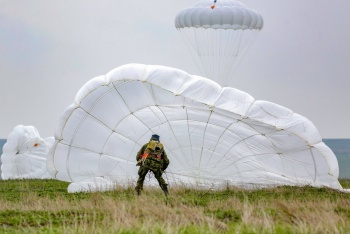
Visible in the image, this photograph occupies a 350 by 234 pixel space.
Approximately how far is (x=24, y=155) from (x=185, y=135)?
20.8 m

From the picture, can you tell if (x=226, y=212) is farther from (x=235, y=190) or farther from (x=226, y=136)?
(x=226, y=136)

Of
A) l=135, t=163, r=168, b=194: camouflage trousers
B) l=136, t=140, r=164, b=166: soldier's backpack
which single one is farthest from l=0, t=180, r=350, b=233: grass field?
l=136, t=140, r=164, b=166: soldier's backpack

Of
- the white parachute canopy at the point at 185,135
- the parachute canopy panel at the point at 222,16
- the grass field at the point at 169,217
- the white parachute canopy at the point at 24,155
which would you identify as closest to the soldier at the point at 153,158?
the grass field at the point at 169,217

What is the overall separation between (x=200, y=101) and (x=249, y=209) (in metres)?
9.62

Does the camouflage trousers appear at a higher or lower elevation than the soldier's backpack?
lower

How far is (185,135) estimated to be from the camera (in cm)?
2761

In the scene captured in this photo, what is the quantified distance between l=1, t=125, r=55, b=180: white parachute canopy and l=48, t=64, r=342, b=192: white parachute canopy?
61.8 feet

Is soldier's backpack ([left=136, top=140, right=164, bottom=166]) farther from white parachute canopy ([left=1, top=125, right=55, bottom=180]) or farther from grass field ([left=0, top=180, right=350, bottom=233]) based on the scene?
white parachute canopy ([left=1, top=125, right=55, bottom=180])

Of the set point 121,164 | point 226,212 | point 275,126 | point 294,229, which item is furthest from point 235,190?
point 294,229

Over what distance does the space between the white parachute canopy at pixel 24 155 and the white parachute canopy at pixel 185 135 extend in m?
18.8

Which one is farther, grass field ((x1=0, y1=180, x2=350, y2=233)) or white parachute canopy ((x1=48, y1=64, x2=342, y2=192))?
white parachute canopy ((x1=48, y1=64, x2=342, y2=192))

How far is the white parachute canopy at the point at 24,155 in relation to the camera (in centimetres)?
4659

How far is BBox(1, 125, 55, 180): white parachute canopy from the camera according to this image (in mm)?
46594

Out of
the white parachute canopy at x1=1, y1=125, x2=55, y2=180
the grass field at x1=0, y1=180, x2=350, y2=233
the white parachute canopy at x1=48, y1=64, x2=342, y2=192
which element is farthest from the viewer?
the white parachute canopy at x1=1, y1=125, x2=55, y2=180
